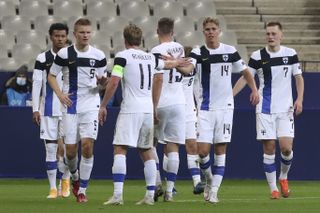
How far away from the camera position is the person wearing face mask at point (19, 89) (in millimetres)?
22703

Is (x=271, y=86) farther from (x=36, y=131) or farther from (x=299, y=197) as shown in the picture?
(x=36, y=131)

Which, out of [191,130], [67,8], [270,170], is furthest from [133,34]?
[67,8]

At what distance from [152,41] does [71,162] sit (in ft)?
33.1

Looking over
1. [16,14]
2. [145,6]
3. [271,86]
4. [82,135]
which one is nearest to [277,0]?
[145,6]

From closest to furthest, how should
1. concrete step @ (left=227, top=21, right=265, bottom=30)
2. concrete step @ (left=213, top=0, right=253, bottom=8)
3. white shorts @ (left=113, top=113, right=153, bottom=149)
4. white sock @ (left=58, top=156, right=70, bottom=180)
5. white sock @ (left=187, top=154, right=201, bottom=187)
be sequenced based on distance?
white shorts @ (left=113, top=113, right=153, bottom=149) < white sock @ (left=58, top=156, right=70, bottom=180) < white sock @ (left=187, top=154, right=201, bottom=187) < concrete step @ (left=227, top=21, right=265, bottom=30) < concrete step @ (left=213, top=0, right=253, bottom=8)

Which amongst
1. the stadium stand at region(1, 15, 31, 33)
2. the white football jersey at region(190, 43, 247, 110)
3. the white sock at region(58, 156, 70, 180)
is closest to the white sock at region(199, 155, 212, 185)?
the white football jersey at region(190, 43, 247, 110)

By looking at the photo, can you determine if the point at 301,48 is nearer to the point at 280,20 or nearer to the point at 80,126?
the point at 280,20

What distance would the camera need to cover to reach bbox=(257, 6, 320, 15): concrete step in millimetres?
28516

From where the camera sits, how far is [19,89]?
22.8 m

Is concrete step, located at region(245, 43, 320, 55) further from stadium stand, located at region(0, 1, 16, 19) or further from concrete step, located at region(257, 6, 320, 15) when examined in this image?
stadium stand, located at region(0, 1, 16, 19)

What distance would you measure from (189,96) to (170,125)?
3025 millimetres

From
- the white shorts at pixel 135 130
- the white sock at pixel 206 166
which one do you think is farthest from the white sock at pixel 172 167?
the white sock at pixel 206 166

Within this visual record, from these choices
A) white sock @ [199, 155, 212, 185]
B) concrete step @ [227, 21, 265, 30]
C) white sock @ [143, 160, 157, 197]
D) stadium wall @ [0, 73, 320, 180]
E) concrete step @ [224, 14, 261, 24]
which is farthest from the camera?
concrete step @ [224, 14, 261, 24]

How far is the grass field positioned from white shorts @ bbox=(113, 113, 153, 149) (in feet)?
2.48
